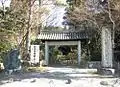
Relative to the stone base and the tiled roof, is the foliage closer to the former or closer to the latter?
the tiled roof

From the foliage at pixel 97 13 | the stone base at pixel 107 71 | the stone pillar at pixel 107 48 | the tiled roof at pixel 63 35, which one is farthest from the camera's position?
the tiled roof at pixel 63 35

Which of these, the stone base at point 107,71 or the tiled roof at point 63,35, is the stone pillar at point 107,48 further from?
the tiled roof at point 63,35

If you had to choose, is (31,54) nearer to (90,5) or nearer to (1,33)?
(1,33)

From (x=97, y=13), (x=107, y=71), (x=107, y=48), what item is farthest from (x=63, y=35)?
(x=107, y=71)

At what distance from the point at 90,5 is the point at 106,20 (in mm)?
2142

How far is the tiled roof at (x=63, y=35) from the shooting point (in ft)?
90.8

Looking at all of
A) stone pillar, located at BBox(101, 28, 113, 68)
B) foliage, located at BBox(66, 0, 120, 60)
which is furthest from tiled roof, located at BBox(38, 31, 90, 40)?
stone pillar, located at BBox(101, 28, 113, 68)

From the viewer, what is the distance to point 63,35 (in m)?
28.3

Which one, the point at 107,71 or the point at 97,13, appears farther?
the point at 97,13

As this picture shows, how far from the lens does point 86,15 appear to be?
2366 centimetres

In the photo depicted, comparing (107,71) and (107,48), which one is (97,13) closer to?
(107,48)

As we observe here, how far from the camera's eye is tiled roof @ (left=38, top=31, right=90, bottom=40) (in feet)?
90.8

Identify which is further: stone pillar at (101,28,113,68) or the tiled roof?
the tiled roof

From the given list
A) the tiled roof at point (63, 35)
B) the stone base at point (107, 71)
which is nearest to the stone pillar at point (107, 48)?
the stone base at point (107, 71)
